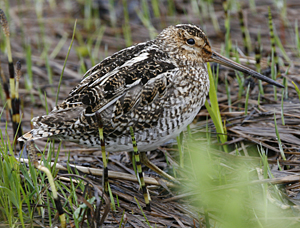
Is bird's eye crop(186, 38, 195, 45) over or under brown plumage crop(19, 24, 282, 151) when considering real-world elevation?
over

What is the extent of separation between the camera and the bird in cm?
309

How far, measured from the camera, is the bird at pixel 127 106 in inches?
122

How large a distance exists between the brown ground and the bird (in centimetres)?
44

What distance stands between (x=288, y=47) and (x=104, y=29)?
2722 millimetres

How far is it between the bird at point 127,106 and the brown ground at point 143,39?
17.2 inches

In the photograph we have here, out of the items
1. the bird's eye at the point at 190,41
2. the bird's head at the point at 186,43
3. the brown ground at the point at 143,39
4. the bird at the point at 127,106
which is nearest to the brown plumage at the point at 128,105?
the bird at the point at 127,106

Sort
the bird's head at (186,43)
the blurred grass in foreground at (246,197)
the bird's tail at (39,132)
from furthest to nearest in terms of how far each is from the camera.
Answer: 1. the bird's head at (186,43)
2. the bird's tail at (39,132)
3. the blurred grass in foreground at (246,197)

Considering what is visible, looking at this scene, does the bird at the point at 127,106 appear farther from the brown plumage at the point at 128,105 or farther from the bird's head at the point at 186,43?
the bird's head at the point at 186,43

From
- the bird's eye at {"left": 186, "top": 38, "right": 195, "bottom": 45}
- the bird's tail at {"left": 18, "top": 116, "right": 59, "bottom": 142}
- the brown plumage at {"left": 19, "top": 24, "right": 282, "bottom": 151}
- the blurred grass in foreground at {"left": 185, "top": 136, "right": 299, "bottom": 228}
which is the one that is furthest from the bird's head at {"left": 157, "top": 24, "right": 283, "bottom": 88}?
the bird's tail at {"left": 18, "top": 116, "right": 59, "bottom": 142}

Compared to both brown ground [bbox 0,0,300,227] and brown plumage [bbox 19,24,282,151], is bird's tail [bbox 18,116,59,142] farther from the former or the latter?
brown ground [bbox 0,0,300,227]

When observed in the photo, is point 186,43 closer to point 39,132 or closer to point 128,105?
point 128,105

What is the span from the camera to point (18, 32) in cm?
632

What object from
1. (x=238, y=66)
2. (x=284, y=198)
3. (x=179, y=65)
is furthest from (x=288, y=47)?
(x=284, y=198)

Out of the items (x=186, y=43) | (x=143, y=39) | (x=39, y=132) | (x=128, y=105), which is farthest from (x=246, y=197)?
(x=143, y=39)
